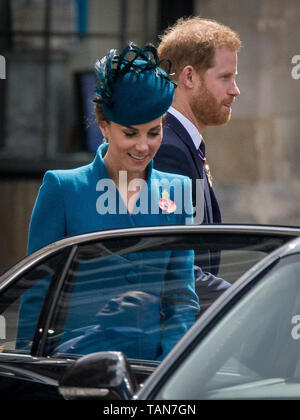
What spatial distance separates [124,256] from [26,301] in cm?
40

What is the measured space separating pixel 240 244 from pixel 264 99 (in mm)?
6445

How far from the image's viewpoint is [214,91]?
13.8ft

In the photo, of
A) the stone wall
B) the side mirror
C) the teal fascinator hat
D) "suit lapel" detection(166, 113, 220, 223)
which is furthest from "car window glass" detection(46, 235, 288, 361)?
the stone wall

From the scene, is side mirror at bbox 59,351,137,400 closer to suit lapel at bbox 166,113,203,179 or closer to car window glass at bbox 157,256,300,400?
car window glass at bbox 157,256,300,400

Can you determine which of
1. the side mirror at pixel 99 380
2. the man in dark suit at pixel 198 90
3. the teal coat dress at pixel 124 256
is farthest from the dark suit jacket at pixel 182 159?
the side mirror at pixel 99 380

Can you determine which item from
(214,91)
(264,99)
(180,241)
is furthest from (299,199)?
(180,241)

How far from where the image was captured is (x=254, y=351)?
8.09 feet

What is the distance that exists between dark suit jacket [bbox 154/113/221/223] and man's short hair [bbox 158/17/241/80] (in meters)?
0.29

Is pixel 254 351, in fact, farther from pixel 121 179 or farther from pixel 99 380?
pixel 121 179

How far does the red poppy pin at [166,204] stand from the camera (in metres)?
3.45

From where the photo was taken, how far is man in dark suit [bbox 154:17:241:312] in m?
4.09

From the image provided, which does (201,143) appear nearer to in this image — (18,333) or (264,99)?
(18,333)

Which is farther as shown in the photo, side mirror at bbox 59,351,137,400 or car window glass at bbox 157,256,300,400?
car window glass at bbox 157,256,300,400

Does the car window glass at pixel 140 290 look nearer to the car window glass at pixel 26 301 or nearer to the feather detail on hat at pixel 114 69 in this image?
the car window glass at pixel 26 301
